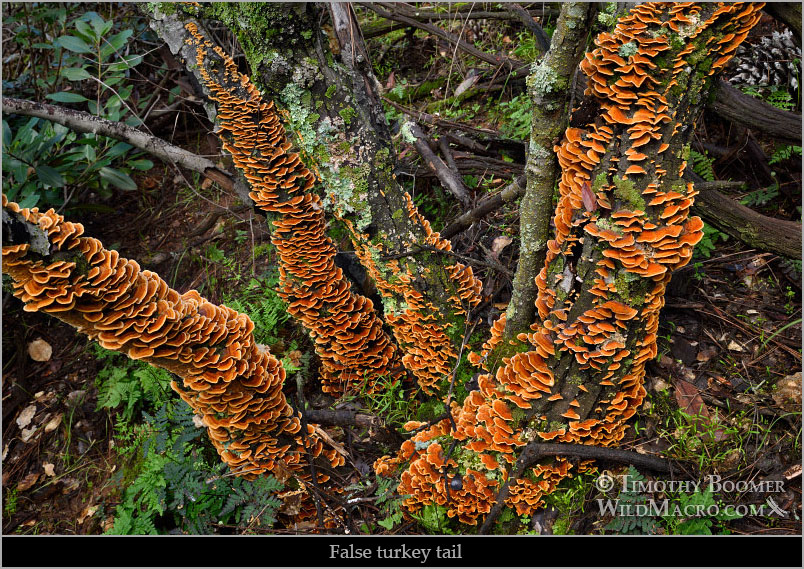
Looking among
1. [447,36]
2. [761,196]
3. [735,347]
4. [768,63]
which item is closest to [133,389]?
[447,36]

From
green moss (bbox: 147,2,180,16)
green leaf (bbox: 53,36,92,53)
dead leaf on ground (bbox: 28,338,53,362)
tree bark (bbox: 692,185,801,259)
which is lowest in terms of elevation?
dead leaf on ground (bbox: 28,338,53,362)

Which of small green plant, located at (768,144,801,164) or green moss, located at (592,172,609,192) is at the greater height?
green moss, located at (592,172,609,192)

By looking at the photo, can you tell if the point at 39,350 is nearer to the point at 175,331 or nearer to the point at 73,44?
the point at 73,44

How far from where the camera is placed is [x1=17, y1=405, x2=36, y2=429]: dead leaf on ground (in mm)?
5117

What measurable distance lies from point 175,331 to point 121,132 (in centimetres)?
333

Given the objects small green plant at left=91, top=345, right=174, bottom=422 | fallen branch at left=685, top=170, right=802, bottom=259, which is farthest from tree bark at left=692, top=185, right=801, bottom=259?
small green plant at left=91, top=345, right=174, bottom=422

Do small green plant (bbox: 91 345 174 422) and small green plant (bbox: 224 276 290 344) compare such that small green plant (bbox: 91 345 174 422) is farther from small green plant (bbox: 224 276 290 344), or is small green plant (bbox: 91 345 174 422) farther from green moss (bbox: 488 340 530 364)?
green moss (bbox: 488 340 530 364)

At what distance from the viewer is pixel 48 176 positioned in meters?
5.10

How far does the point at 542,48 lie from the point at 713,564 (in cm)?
291

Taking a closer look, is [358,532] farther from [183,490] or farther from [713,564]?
[713,564]

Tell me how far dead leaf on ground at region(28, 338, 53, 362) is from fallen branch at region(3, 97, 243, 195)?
2354 millimetres

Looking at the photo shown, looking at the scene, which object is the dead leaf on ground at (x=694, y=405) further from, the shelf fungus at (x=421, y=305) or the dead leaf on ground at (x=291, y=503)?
the dead leaf on ground at (x=291, y=503)

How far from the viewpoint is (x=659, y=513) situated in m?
2.73

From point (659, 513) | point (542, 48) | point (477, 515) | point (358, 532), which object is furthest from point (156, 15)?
point (659, 513)
